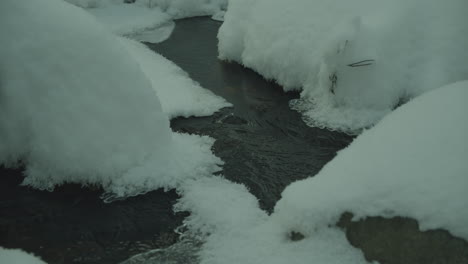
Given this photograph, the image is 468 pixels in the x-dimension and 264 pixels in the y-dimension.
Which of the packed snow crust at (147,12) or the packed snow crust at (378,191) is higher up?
the packed snow crust at (378,191)

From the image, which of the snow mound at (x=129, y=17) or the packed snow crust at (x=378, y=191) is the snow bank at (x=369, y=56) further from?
the snow mound at (x=129, y=17)

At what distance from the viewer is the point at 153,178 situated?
5.18m

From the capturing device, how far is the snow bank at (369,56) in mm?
6977

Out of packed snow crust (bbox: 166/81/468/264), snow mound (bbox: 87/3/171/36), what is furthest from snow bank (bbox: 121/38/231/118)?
packed snow crust (bbox: 166/81/468/264)

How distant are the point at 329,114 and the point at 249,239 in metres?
3.67

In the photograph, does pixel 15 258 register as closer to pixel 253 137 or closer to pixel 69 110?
pixel 69 110

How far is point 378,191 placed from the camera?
11.3 feet

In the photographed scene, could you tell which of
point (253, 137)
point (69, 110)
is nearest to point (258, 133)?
point (253, 137)

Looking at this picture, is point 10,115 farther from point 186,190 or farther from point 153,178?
point 186,190

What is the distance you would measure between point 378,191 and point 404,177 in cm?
23

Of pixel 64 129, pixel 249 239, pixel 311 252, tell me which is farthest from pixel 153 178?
pixel 311 252

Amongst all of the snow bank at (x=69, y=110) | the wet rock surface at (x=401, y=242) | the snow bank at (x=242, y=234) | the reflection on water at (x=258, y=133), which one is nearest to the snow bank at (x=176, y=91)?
the reflection on water at (x=258, y=133)

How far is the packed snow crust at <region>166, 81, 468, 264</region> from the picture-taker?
326cm

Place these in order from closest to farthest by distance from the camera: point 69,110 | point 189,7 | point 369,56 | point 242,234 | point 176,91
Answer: point 242,234
point 69,110
point 369,56
point 176,91
point 189,7
